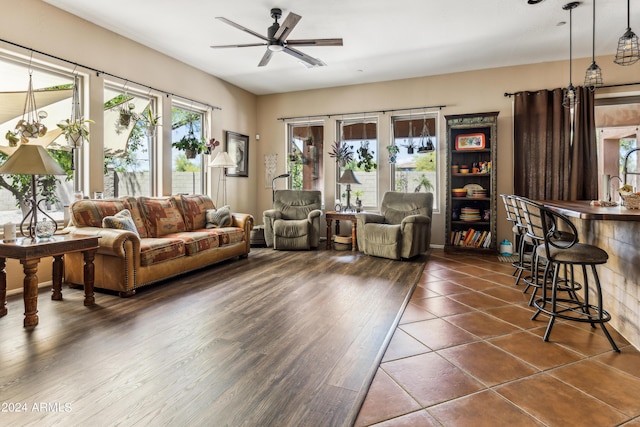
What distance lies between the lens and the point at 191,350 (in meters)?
2.23

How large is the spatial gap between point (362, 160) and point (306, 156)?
1.14m

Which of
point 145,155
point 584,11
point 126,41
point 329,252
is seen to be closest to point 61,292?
point 145,155

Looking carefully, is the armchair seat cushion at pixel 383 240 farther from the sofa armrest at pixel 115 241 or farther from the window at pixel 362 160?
the sofa armrest at pixel 115 241

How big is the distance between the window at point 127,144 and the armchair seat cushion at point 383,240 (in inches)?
124

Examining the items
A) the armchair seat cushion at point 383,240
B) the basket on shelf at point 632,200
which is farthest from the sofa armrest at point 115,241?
the basket on shelf at point 632,200

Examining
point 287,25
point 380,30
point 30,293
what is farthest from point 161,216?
point 380,30

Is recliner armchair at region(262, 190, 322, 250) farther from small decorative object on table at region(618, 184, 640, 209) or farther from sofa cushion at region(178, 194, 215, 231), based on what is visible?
small decorative object on table at region(618, 184, 640, 209)

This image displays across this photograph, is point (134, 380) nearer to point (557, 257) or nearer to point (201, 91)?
point (557, 257)

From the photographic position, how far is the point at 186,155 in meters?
5.36

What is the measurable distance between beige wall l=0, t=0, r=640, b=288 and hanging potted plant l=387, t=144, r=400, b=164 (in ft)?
0.55

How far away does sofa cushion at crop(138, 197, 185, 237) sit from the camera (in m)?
4.27

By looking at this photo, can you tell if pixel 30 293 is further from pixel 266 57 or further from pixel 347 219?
pixel 347 219

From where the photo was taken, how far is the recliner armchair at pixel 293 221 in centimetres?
570

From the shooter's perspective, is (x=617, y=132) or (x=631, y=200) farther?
(x=617, y=132)
